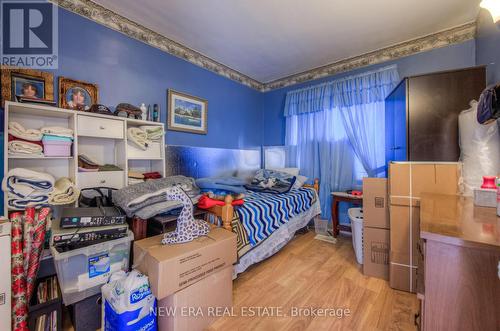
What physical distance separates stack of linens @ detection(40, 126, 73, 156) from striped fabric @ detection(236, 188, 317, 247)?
143cm

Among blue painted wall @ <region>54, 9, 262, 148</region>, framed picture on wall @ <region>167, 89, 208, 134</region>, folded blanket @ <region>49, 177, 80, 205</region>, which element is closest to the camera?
folded blanket @ <region>49, 177, 80, 205</region>

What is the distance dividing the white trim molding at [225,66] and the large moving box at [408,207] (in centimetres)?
174

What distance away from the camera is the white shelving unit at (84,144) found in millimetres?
1535

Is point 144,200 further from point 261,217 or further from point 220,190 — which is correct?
point 261,217

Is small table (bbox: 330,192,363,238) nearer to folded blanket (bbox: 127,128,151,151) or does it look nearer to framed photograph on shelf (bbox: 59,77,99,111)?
folded blanket (bbox: 127,128,151,151)

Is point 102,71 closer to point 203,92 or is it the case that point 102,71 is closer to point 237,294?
point 203,92

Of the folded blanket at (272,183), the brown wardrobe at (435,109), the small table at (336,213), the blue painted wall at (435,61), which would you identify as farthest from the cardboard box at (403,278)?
the blue painted wall at (435,61)

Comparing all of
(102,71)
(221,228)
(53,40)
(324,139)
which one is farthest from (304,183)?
(53,40)

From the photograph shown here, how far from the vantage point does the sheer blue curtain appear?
2713mm

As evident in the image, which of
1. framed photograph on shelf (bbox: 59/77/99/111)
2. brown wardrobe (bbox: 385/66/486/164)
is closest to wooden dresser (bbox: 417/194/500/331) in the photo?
brown wardrobe (bbox: 385/66/486/164)

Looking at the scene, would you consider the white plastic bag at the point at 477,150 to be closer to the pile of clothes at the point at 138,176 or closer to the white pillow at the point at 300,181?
the white pillow at the point at 300,181

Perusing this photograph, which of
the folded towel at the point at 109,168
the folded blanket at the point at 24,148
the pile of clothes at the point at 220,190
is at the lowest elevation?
the pile of clothes at the point at 220,190

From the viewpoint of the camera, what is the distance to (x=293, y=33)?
229 cm

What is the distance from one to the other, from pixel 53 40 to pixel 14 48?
0.86 feet
